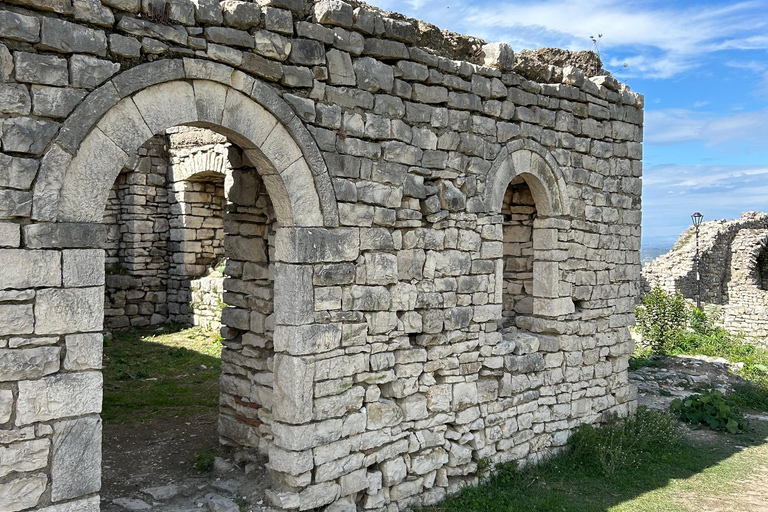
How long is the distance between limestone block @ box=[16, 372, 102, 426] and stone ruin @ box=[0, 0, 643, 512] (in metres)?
0.01

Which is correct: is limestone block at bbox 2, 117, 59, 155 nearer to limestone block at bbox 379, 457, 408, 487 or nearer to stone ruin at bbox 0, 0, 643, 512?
stone ruin at bbox 0, 0, 643, 512

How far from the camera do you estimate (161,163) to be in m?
12.8

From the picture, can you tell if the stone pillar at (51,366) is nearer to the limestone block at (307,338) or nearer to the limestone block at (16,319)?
the limestone block at (16,319)

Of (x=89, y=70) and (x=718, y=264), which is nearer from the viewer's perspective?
(x=89, y=70)

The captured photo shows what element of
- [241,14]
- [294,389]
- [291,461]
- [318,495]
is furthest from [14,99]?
[318,495]

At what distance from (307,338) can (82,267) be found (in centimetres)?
171

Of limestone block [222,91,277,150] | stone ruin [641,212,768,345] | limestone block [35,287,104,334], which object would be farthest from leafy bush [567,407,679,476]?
stone ruin [641,212,768,345]

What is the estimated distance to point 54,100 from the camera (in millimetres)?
3697

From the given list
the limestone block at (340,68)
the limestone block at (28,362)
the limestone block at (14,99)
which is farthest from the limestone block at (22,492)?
the limestone block at (340,68)

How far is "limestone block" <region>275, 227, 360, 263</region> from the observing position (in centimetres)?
484

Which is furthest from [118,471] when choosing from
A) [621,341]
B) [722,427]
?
[722,427]

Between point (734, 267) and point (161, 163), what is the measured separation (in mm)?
19505

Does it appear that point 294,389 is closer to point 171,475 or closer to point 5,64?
point 171,475

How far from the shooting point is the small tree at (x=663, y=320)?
13164 millimetres
